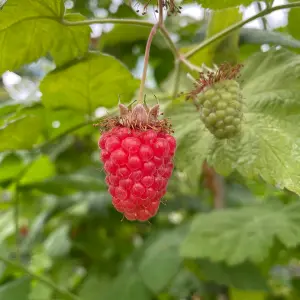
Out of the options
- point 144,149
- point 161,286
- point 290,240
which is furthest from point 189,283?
point 144,149

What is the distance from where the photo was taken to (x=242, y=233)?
146 centimetres

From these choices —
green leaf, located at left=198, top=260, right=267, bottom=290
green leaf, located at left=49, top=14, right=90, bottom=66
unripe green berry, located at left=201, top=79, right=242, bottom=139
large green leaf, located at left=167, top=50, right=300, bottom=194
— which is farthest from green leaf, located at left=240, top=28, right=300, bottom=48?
green leaf, located at left=198, top=260, right=267, bottom=290

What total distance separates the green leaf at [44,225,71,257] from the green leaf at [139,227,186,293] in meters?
0.34

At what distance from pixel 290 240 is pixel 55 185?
2.41 feet

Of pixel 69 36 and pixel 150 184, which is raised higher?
pixel 69 36

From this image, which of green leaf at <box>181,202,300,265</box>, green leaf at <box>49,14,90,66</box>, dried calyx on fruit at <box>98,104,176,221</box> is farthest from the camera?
green leaf at <box>181,202,300,265</box>

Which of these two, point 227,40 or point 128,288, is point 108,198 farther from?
point 227,40

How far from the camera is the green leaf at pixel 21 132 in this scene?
111 cm

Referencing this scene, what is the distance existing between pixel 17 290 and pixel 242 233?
698 millimetres

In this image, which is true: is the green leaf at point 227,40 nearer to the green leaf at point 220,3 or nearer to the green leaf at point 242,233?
the green leaf at point 220,3

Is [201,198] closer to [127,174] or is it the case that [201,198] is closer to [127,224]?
[127,224]

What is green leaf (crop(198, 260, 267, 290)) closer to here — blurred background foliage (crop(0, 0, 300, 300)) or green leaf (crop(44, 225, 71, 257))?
blurred background foliage (crop(0, 0, 300, 300))

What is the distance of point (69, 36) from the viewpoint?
37.5 inches

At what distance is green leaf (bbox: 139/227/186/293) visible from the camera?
157 cm
